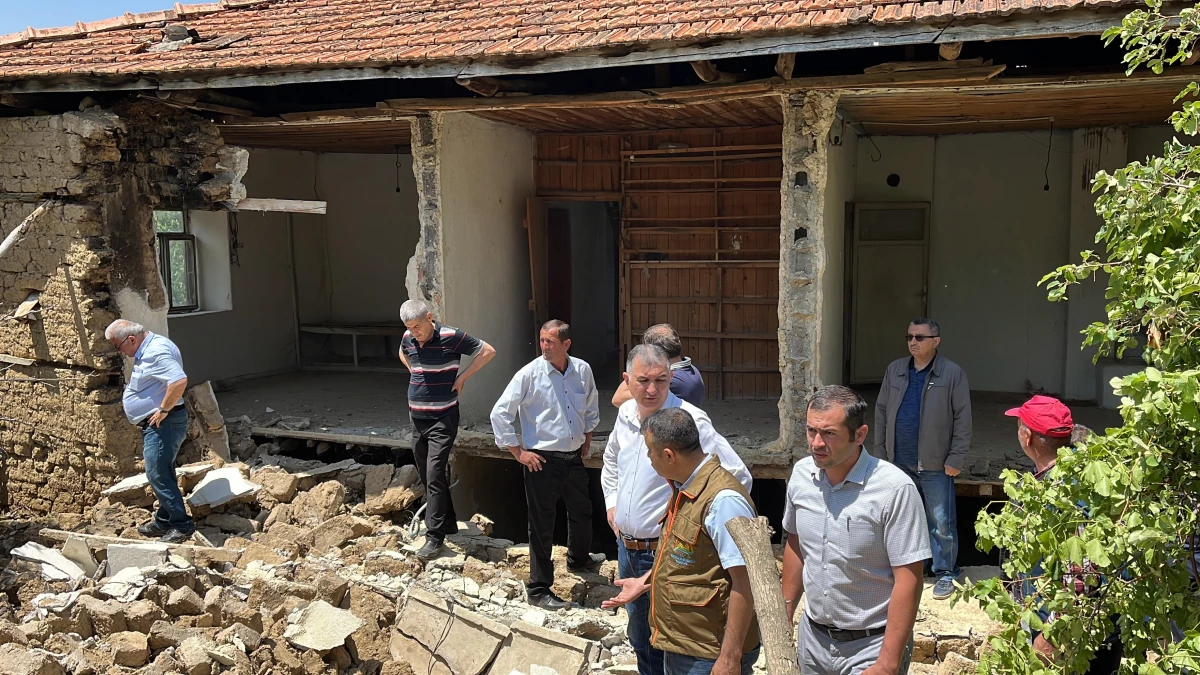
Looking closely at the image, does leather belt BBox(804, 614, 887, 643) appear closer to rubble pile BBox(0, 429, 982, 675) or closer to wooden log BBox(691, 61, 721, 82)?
rubble pile BBox(0, 429, 982, 675)

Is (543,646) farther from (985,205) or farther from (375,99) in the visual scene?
(985,205)

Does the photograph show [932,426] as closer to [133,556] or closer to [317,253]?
[133,556]

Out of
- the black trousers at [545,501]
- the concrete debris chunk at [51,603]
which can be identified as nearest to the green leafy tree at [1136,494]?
the black trousers at [545,501]

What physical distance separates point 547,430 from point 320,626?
6.03 ft

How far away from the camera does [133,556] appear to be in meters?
6.05

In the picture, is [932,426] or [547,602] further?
[547,602]

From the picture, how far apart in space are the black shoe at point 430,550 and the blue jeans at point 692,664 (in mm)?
3462

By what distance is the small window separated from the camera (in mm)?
10734

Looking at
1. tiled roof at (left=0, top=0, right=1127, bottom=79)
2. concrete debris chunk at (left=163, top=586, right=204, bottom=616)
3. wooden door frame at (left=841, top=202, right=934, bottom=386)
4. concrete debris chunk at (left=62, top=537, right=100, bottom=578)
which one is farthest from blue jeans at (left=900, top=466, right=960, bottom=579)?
concrete debris chunk at (left=62, top=537, right=100, bottom=578)

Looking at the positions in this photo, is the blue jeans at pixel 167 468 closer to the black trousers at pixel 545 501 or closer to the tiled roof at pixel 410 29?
the black trousers at pixel 545 501

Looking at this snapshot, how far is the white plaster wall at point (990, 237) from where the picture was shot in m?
10.0

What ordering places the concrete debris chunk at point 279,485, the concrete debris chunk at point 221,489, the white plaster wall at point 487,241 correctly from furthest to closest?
the white plaster wall at point 487,241
the concrete debris chunk at point 279,485
the concrete debris chunk at point 221,489

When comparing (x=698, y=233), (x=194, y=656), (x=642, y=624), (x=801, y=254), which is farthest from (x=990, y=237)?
(x=194, y=656)

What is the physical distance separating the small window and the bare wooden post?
9526 millimetres
